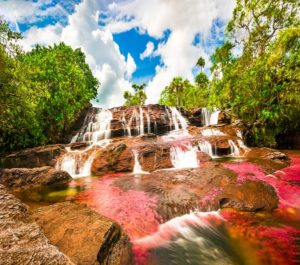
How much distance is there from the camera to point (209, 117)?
2945 centimetres

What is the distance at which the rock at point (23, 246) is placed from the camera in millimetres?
2580

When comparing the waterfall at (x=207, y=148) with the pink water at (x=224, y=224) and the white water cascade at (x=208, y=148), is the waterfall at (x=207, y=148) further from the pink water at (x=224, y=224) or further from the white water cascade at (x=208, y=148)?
the pink water at (x=224, y=224)

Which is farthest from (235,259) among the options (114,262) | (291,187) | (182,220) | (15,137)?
(15,137)

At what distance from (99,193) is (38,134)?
12.5 m

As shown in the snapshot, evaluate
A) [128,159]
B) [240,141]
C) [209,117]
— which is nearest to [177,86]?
[209,117]

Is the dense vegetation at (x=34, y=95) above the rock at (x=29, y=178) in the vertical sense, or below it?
above

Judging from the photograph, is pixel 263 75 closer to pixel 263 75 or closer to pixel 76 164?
pixel 263 75

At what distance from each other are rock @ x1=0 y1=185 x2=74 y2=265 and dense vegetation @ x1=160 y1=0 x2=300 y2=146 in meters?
17.8

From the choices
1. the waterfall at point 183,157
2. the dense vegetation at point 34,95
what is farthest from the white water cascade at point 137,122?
the waterfall at point 183,157

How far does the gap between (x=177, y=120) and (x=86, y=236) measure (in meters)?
25.5

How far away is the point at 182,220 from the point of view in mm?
6410

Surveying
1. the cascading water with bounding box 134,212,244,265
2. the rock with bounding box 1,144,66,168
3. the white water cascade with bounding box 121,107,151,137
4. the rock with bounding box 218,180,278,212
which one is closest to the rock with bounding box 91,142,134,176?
the rock with bounding box 1,144,66,168

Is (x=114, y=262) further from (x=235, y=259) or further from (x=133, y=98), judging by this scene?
(x=133, y=98)

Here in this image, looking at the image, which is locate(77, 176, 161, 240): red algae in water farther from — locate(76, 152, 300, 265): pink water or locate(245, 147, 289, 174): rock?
locate(245, 147, 289, 174): rock
